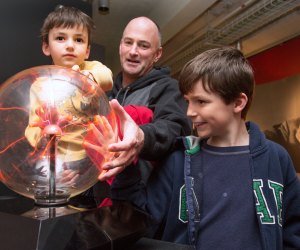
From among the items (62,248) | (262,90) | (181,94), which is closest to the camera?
(62,248)

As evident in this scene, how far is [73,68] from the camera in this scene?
87 centimetres

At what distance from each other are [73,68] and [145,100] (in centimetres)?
29

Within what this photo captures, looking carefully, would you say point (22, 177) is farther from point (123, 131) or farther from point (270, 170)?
point (270, 170)

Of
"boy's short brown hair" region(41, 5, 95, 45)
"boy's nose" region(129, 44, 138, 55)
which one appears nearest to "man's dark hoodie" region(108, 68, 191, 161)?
"boy's nose" region(129, 44, 138, 55)

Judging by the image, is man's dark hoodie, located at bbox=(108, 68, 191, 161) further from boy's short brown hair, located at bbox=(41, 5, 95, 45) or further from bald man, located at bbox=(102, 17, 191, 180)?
boy's short brown hair, located at bbox=(41, 5, 95, 45)

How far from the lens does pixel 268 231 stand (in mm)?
899

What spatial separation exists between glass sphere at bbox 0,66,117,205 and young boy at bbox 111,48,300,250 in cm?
19

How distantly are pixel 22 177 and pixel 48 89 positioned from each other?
19 cm

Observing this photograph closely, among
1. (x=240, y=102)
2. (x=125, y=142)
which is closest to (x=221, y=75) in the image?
(x=240, y=102)

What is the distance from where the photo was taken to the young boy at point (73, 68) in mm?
678

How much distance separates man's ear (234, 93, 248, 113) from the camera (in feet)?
3.38

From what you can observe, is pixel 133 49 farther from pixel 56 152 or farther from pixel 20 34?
pixel 20 34

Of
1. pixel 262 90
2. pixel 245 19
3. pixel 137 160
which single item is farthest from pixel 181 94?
pixel 262 90

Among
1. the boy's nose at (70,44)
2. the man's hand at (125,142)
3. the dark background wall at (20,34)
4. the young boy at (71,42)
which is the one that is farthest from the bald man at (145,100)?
the dark background wall at (20,34)
